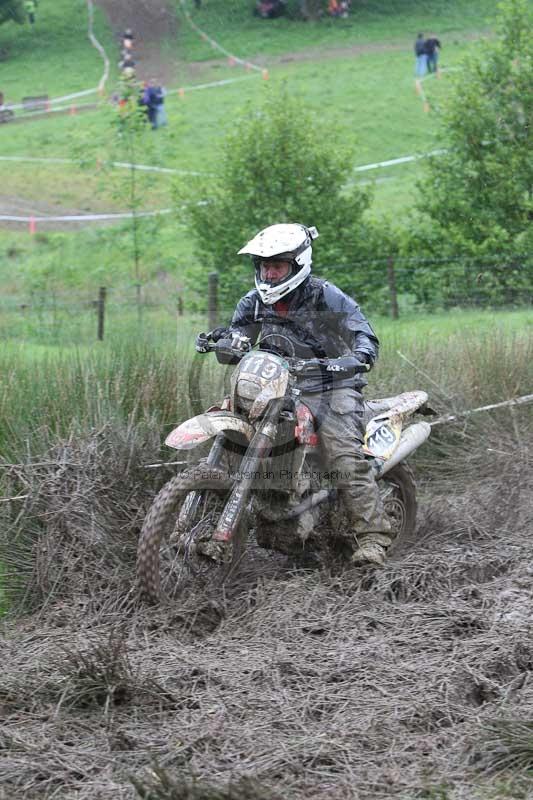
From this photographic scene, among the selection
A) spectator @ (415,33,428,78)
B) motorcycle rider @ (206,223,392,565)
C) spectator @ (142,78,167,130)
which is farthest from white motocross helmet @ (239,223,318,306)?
spectator @ (415,33,428,78)

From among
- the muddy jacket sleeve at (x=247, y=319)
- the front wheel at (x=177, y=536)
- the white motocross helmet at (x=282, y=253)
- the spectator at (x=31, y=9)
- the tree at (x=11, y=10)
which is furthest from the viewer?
the tree at (x=11, y=10)

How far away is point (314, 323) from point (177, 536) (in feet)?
5.61

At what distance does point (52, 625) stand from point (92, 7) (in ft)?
176

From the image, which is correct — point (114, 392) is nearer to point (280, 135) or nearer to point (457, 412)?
point (457, 412)

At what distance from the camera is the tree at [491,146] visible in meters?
21.5

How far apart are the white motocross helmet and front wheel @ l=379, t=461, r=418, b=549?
1.61 m

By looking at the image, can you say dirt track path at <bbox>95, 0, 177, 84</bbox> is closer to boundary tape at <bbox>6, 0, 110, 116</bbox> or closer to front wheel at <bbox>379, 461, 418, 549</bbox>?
boundary tape at <bbox>6, 0, 110, 116</bbox>

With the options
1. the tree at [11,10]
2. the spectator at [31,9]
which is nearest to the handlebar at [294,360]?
the spectator at [31,9]

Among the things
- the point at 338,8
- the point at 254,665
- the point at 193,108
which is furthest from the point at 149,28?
the point at 254,665

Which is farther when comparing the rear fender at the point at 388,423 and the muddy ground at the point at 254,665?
the rear fender at the point at 388,423

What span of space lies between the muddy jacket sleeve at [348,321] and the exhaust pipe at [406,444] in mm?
849

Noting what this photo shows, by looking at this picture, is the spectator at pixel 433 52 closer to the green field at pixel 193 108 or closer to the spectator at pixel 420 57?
the spectator at pixel 420 57

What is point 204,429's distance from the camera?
6.57m

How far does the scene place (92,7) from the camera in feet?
181
